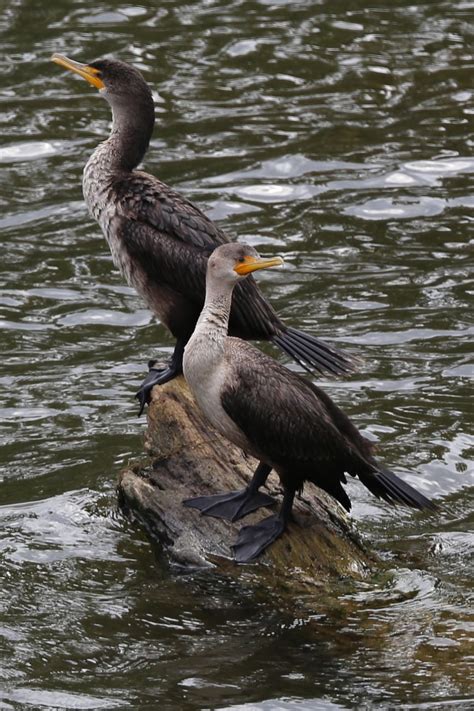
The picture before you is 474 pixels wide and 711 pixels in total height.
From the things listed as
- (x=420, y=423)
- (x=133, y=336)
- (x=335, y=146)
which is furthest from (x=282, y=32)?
(x=420, y=423)

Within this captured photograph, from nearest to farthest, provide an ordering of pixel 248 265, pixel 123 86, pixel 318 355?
pixel 248 265 → pixel 318 355 → pixel 123 86

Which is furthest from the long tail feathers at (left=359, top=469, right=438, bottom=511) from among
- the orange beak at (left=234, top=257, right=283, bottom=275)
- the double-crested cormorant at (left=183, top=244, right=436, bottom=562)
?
the orange beak at (left=234, top=257, right=283, bottom=275)

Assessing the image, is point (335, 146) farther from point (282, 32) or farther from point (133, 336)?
point (133, 336)

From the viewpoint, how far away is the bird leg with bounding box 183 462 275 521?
6844 mm

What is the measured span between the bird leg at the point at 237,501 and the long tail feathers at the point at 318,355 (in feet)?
2.42

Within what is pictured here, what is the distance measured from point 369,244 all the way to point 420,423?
2.82m

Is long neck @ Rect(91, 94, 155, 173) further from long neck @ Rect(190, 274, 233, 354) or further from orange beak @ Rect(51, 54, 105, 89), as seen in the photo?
long neck @ Rect(190, 274, 233, 354)

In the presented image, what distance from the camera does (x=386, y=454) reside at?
8516 millimetres

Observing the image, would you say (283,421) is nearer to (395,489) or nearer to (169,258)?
(395,489)

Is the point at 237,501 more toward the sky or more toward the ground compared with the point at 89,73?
more toward the ground

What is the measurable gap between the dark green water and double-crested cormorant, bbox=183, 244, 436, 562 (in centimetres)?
35

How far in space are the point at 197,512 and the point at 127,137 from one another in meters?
2.36

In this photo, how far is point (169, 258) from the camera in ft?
25.3

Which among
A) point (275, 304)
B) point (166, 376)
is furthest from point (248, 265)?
point (275, 304)
